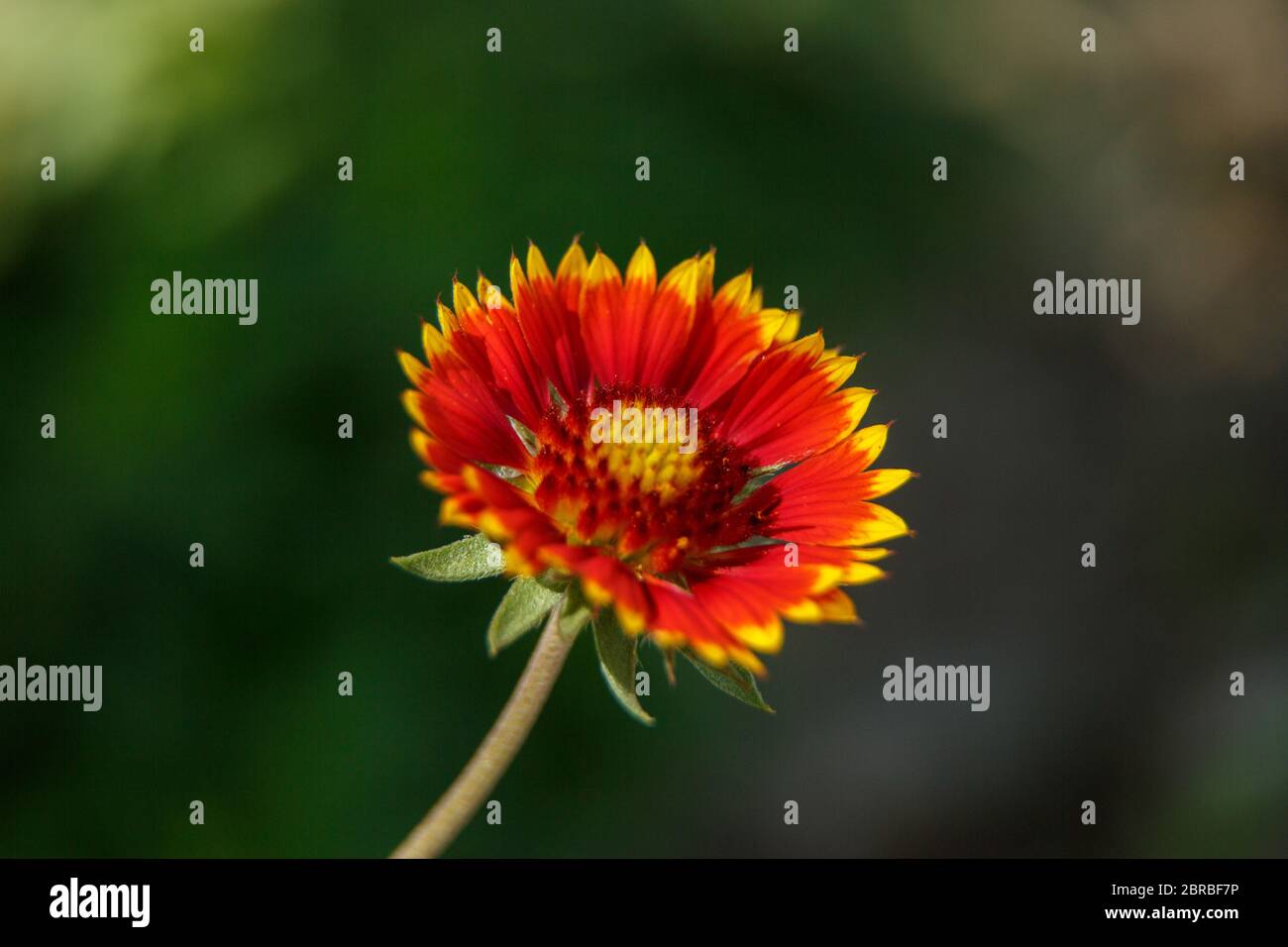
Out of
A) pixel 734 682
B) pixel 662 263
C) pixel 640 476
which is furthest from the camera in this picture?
pixel 662 263

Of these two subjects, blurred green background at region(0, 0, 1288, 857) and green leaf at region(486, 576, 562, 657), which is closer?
green leaf at region(486, 576, 562, 657)

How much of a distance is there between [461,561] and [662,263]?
205cm

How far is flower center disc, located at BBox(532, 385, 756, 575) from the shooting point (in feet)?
6.32

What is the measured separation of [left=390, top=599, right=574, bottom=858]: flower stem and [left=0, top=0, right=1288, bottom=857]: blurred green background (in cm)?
163

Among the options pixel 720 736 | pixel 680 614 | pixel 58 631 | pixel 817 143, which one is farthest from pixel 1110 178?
pixel 58 631

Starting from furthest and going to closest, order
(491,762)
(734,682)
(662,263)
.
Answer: (662,263) < (734,682) < (491,762)

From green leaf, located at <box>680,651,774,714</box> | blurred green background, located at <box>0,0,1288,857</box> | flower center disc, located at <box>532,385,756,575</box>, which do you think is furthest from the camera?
blurred green background, located at <box>0,0,1288,857</box>

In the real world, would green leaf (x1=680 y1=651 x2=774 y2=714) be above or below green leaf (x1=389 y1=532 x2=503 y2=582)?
below

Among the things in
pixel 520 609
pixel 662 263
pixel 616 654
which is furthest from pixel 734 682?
pixel 662 263

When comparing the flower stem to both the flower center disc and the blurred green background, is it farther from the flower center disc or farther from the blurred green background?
the blurred green background

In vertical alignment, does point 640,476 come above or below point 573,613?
above

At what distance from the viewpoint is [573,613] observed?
1.72 m

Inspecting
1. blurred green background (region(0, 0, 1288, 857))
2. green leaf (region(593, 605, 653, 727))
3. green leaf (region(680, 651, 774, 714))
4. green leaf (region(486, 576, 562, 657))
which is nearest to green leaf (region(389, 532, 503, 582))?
green leaf (region(486, 576, 562, 657))

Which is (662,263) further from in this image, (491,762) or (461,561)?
(491,762)
